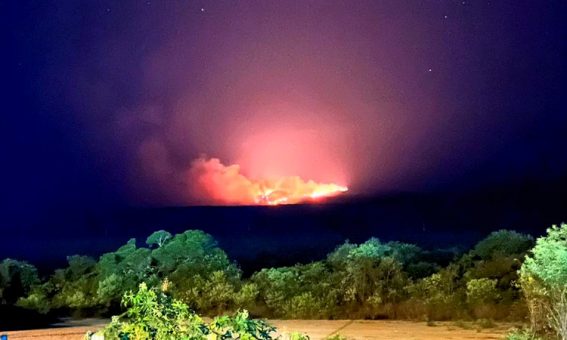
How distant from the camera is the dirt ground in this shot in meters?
8.02

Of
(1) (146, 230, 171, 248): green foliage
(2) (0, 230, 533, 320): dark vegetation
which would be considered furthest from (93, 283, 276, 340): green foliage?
(1) (146, 230, 171, 248): green foliage

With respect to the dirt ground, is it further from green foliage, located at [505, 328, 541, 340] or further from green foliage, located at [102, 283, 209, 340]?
green foliage, located at [102, 283, 209, 340]

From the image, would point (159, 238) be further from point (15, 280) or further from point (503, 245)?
point (503, 245)

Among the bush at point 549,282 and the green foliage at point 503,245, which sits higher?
the green foliage at point 503,245

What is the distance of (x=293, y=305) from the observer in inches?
400

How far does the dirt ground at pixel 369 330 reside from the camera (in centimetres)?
802

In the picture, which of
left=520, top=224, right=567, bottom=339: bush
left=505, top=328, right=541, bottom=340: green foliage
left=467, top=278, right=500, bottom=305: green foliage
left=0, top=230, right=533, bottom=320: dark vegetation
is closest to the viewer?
left=520, top=224, right=567, bottom=339: bush

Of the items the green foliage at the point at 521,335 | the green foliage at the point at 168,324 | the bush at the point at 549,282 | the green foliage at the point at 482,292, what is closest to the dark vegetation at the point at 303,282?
the green foliage at the point at 482,292

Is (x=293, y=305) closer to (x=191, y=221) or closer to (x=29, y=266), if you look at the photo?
(x=29, y=266)

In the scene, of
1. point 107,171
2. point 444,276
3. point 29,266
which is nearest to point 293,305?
point 444,276

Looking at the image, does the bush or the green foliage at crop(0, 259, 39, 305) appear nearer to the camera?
the bush

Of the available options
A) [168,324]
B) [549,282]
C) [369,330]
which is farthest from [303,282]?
[168,324]

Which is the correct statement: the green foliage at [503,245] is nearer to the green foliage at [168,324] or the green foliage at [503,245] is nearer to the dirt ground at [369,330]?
the dirt ground at [369,330]

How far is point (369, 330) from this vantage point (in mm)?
8531
